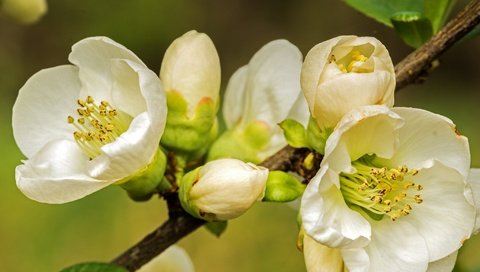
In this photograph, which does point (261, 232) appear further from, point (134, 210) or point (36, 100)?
point (36, 100)

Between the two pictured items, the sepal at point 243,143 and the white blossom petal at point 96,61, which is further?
the sepal at point 243,143


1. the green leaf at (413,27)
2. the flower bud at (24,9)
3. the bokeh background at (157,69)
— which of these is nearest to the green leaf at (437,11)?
the green leaf at (413,27)

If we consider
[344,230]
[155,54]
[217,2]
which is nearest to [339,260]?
[344,230]

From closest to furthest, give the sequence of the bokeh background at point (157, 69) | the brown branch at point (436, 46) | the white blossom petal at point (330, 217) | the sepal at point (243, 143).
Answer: the white blossom petal at point (330, 217)
the brown branch at point (436, 46)
the sepal at point (243, 143)
the bokeh background at point (157, 69)

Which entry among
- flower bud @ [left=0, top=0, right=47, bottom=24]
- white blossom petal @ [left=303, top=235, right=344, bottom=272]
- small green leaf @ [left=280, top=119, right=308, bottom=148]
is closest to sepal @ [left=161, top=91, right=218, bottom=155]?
small green leaf @ [left=280, top=119, right=308, bottom=148]

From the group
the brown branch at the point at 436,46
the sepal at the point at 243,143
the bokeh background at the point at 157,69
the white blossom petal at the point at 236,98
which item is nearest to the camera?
the brown branch at the point at 436,46

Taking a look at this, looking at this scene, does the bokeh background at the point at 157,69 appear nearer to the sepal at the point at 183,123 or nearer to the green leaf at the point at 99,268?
the sepal at the point at 183,123

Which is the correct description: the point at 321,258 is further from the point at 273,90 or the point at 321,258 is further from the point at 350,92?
the point at 273,90
